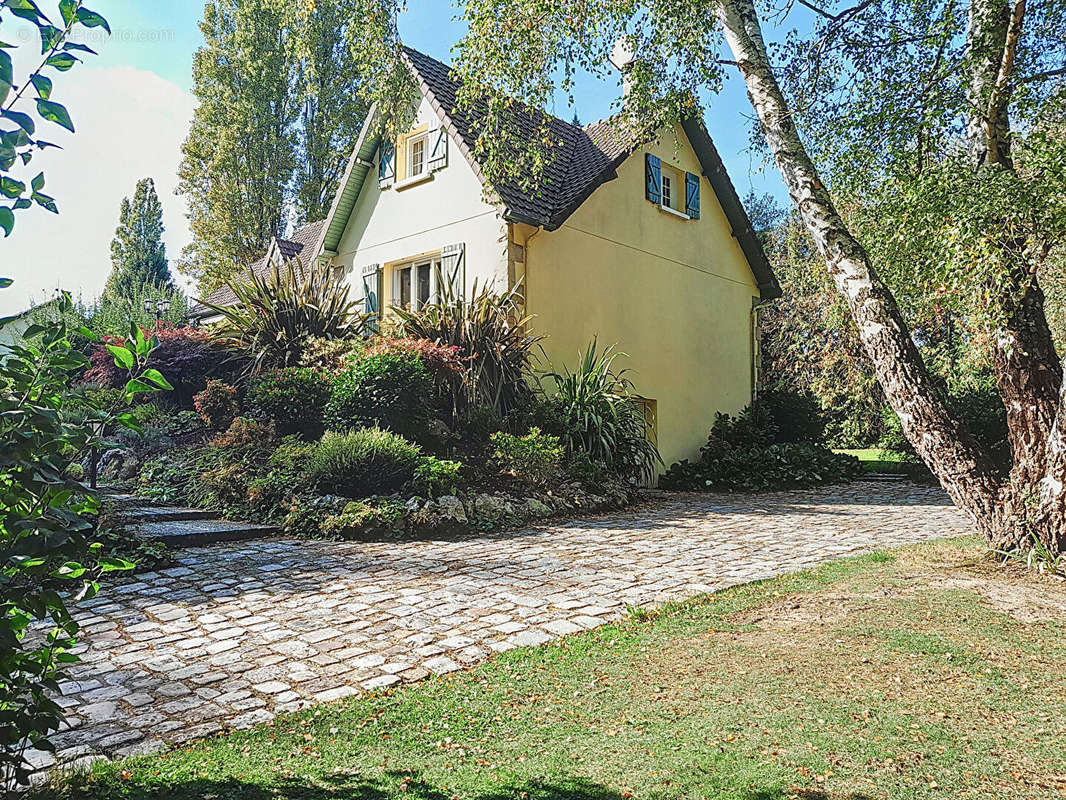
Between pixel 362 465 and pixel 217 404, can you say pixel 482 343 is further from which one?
pixel 217 404

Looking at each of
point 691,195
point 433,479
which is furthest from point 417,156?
point 433,479

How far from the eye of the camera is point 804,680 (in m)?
3.42

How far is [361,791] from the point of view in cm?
245

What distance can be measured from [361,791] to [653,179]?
43.0 ft

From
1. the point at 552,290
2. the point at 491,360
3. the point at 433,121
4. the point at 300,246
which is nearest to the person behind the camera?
the point at 491,360

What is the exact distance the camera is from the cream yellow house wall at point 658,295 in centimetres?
1229

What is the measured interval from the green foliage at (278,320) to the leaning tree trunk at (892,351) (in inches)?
284

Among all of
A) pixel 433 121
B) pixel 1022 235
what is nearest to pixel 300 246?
pixel 433 121

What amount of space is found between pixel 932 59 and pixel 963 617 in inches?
191

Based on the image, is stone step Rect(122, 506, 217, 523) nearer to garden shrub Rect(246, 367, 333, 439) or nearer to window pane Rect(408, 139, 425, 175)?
garden shrub Rect(246, 367, 333, 439)

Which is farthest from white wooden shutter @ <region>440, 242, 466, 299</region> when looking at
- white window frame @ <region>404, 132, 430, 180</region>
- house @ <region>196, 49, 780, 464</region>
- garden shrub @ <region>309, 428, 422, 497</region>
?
garden shrub @ <region>309, 428, 422, 497</region>

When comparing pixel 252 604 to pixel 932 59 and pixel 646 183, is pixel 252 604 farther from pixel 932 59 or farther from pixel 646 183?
pixel 646 183

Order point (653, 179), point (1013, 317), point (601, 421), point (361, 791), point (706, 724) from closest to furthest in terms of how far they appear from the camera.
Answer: point (361, 791)
point (706, 724)
point (1013, 317)
point (601, 421)
point (653, 179)

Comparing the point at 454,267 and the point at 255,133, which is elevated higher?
the point at 255,133
